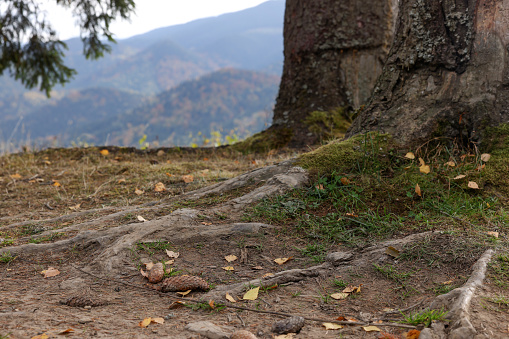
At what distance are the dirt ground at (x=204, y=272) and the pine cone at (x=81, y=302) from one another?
0.03 feet

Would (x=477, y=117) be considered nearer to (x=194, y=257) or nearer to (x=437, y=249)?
(x=437, y=249)

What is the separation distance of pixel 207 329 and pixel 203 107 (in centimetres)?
13587

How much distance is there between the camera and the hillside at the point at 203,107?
4899 inches

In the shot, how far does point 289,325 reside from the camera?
1.63m

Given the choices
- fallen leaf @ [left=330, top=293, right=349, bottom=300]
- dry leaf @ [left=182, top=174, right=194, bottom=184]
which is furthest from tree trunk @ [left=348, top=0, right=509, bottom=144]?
dry leaf @ [left=182, top=174, right=194, bottom=184]

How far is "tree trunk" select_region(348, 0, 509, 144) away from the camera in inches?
120

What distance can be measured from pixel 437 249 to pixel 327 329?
99cm

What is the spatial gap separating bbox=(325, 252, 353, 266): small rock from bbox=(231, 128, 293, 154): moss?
3565mm

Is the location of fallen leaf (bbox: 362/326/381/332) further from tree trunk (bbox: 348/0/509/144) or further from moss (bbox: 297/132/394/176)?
tree trunk (bbox: 348/0/509/144)

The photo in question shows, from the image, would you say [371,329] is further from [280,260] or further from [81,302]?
[81,302]

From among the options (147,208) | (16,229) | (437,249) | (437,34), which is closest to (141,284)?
(147,208)

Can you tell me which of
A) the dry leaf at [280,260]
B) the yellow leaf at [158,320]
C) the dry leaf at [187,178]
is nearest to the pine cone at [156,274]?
the yellow leaf at [158,320]

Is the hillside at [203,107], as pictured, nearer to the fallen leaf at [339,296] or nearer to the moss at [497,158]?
the moss at [497,158]

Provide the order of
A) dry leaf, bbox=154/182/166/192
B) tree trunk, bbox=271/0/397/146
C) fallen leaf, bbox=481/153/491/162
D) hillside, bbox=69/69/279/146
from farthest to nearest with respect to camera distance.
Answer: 1. hillside, bbox=69/69/279/146
2. tree trunk, bbox=271/0/397/146
3. dry leaf, bbox=154/182/166/192
4. fallen leaf, bbox=481/153/491/162
